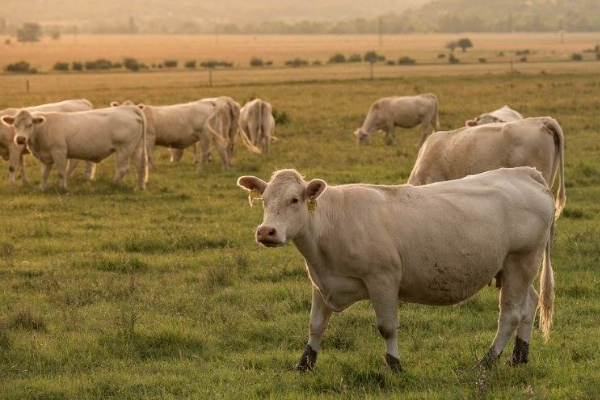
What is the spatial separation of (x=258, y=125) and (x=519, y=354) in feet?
55.6

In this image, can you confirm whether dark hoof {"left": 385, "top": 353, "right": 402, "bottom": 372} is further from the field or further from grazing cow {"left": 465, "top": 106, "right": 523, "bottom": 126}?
grazing cow {"left": 465, "top": 106, "right": 523, "bottom": 126}

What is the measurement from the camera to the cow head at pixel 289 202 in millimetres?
7250

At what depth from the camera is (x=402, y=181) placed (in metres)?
18.3

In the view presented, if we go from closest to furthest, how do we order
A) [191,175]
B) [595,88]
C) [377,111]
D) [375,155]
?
[191,175] < [375,155] < [377,111] < [595,88]

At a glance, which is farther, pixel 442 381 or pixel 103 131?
pixel 103 131

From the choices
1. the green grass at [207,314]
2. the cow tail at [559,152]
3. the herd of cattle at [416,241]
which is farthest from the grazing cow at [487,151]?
the herd of cattle at [416,241]

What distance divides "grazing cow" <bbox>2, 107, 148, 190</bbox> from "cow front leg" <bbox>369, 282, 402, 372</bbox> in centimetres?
1150

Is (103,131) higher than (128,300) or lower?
higher

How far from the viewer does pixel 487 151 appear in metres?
12.2

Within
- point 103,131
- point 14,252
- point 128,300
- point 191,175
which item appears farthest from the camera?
point 191,175

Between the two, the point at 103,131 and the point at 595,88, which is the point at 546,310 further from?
the point at 595,88

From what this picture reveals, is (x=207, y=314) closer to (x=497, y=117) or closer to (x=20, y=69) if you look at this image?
(x=497, y=117)

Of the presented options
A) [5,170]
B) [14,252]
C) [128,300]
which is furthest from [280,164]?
[128,300]

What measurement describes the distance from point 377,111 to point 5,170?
1085cm
